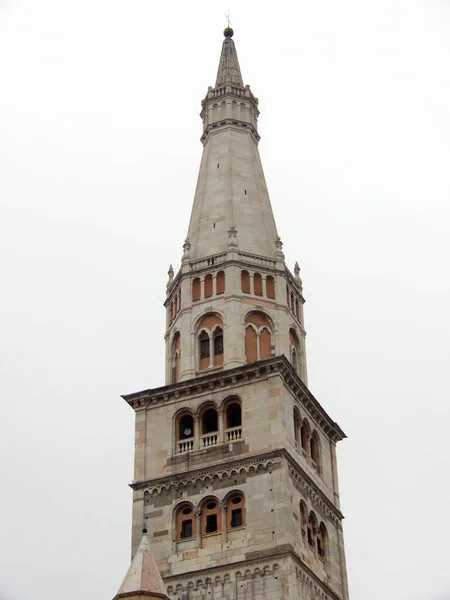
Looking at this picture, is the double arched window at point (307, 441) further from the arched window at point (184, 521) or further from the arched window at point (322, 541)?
the arched window at point (184, 521)

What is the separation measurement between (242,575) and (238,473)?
478cm

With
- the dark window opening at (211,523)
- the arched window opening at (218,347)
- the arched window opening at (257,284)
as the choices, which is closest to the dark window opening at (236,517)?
the dark window opening at (211,523)

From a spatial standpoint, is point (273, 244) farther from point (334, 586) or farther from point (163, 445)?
point (334, 586)

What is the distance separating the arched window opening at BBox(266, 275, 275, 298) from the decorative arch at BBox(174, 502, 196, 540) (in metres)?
12.1

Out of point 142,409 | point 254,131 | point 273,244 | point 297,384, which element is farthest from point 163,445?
point 254,131

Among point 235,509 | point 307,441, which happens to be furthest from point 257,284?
point 235,509

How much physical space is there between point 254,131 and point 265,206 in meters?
6.42

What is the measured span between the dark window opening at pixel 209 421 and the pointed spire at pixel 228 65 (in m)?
22.7

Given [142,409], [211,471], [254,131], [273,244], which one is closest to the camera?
[211,471]

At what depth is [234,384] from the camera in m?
56.5

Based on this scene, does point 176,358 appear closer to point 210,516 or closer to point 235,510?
point 210,516

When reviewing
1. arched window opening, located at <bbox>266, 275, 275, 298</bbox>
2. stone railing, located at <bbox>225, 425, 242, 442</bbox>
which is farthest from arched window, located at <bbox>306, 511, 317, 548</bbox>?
arched window opening, located at <bbox>266, 275, 275, 298</bbox>

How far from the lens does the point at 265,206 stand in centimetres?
6562

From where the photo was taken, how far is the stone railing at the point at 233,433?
55219 millimetres
